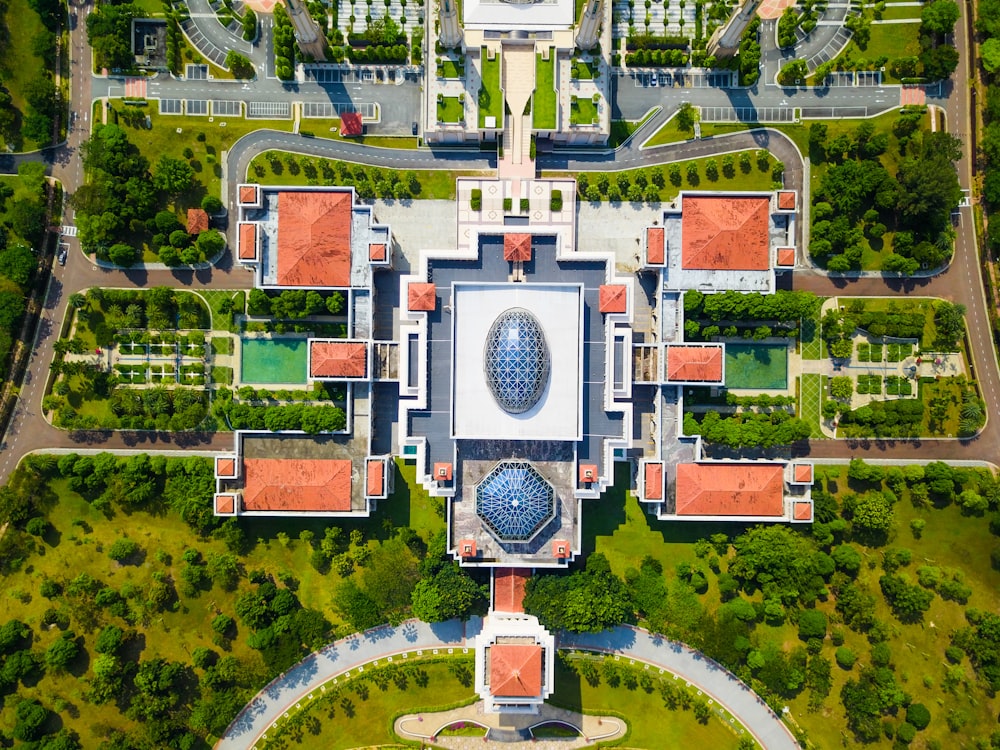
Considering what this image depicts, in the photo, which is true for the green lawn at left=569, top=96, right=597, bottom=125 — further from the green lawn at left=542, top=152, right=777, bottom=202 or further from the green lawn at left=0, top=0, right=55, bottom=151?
the green lawn at left=0, top=0, right=55, bottom=151

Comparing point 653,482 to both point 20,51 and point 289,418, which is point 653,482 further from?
point 20,51

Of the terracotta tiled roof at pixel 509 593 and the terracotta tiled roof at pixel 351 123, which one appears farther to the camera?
the terracotta tiled roof at pixel 351 123

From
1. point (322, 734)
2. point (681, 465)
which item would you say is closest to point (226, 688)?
point (322, 734)

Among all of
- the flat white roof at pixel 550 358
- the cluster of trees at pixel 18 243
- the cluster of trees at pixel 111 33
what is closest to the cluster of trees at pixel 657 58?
the flat white roof at pixel 550 358

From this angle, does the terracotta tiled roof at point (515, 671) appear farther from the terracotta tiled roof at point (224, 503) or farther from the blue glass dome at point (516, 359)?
the terracotta tiled roof at point (224, 503)

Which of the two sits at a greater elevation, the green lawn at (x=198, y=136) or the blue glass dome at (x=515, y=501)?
the green lawn at (x=198, y=136)

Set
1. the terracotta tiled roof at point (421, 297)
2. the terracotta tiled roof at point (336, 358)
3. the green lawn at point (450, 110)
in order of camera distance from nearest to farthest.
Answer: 1. the terracotta tiled roof at point (421, 297)
2. the terracotta tiled roof at point (336, 358)
3. the green lawn at point (450, 110)

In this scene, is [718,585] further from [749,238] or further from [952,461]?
[749,238]
